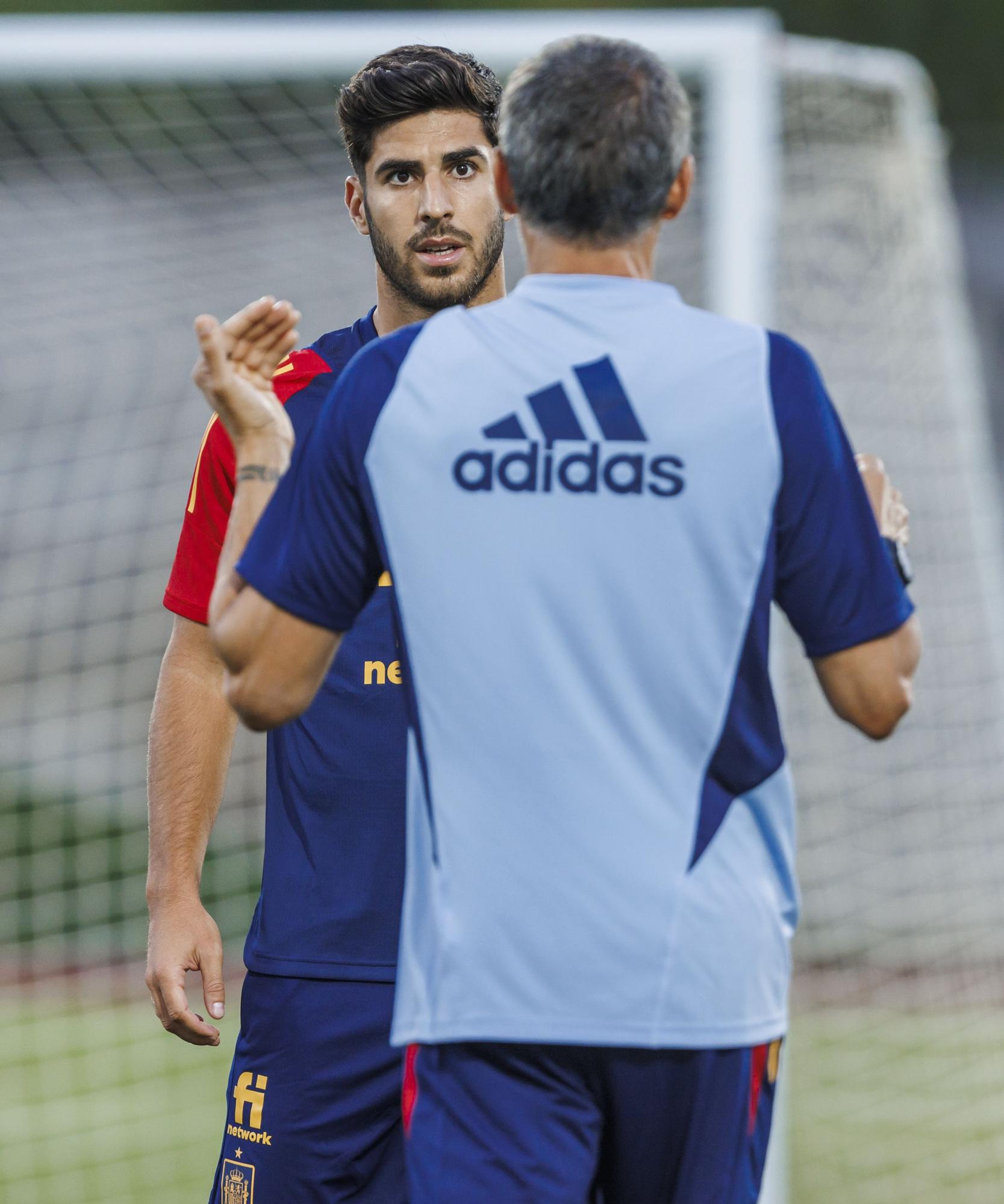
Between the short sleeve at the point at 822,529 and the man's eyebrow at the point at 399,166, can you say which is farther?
the man's eyebrow at the point at 399,166

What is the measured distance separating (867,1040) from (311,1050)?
4.53 metres

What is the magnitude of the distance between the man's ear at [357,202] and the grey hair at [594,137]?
1.01m

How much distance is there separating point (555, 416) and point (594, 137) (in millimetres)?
276

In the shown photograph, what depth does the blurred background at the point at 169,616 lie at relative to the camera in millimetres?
5320

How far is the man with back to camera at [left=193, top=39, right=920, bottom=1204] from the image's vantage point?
5.17ft

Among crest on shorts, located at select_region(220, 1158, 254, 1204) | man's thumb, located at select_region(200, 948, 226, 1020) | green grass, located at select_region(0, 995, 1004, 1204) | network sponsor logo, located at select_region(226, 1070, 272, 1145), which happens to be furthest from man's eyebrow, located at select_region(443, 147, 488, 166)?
green grass, located at select_region(0, 995, 1004, 1204)

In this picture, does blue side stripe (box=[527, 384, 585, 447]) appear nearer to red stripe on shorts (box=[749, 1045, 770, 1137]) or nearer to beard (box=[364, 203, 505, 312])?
red stripe on shorts (box=[749, 1045, 770, 1137])

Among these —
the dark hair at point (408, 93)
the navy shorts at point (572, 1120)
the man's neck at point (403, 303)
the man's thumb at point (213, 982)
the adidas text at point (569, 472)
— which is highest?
the dark hair at point (408, 93)

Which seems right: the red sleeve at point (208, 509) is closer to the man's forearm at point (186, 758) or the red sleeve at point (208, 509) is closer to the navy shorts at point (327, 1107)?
the man's forearm at point (186, 758)

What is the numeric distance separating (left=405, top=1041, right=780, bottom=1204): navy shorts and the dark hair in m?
1.52

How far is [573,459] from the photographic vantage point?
1590mm

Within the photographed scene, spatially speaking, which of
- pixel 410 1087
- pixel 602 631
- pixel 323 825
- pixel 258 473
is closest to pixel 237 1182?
pixel 323 825

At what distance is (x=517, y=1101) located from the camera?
1.61m

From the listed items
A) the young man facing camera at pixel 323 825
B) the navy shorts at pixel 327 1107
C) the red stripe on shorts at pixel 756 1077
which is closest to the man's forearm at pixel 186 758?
the young man facing camera at pixel 323 825
